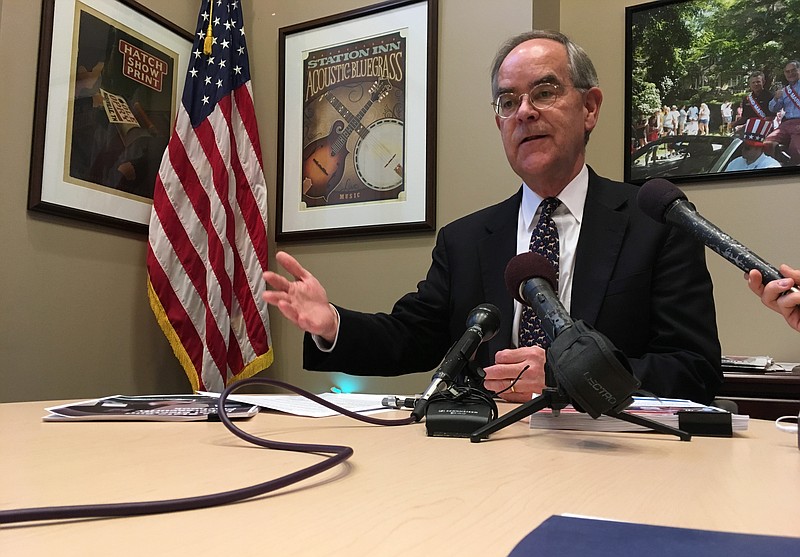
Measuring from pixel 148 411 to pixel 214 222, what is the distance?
5.04 ft

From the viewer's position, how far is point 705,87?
255 centimetres

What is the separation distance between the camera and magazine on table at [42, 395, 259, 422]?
91 centimetres

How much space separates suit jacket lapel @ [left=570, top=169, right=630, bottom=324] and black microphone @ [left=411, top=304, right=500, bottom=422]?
→ 24.4 inches

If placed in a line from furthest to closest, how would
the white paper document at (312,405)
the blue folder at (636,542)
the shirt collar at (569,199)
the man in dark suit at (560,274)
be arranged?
the shirt collar at (569,199)
the man in dark suit at (560,274)
the white paper document at (312,405)
the blue folder at (636,542)

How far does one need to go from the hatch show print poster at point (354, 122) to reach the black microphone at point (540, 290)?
1.60 meters

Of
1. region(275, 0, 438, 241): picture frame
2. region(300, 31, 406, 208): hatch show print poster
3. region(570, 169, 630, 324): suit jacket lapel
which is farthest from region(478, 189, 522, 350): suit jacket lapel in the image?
region(300, 31, 406, 208): hatch show print poster

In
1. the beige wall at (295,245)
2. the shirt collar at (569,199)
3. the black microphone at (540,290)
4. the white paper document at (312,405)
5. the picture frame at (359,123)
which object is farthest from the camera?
the picture frame at (359,123)

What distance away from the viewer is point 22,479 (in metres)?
0.51

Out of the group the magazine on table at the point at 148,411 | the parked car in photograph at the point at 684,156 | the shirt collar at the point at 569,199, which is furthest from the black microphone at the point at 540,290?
the parked car in photograph at the point at 684,156

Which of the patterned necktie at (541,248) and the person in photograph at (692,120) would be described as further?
the person in photograph at (692,120)

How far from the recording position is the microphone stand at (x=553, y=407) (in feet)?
2.47

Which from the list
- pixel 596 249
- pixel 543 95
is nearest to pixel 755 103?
pixel 543 95

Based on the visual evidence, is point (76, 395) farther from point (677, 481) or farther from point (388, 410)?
point (677, 481)

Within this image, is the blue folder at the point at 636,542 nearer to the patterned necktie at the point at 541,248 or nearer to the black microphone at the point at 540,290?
the black microphone at the point at 540,290
